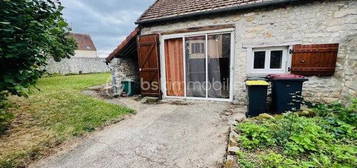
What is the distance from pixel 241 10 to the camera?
486 centimetres

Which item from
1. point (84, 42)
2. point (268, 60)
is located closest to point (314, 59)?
point (268, 60)

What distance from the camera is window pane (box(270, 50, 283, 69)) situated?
15.7 feet

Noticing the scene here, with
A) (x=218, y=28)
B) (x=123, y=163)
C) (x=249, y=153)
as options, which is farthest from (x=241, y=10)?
(x=123, y=163)

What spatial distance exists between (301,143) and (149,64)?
5.20m

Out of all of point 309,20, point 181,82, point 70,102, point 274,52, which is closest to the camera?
point 309,20

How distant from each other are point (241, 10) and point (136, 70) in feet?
16.9

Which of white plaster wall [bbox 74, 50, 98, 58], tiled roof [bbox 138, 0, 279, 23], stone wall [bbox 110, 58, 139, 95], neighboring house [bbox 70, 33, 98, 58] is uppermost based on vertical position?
neighboring house [bbox 70, 33, 98, 58]

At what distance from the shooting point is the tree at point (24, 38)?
2.54m

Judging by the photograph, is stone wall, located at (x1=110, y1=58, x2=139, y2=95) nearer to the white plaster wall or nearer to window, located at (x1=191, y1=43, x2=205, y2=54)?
window, located at (x1=191, y1=43, x2=205, y2=54)

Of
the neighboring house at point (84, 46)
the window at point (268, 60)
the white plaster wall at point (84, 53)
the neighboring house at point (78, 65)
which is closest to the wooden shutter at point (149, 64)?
the window at point (268, 60)

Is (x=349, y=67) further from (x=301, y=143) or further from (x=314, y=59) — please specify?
(x=301, y=143)

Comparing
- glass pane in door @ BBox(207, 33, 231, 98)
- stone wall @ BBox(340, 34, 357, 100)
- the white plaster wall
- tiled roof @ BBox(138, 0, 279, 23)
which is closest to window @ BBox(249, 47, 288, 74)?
glass pane in door @ BBox(207, 33, 231, 98)

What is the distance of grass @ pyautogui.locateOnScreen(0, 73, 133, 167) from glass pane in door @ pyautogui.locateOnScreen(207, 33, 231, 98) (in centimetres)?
305

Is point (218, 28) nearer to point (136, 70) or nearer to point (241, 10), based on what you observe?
point (241, 10)
